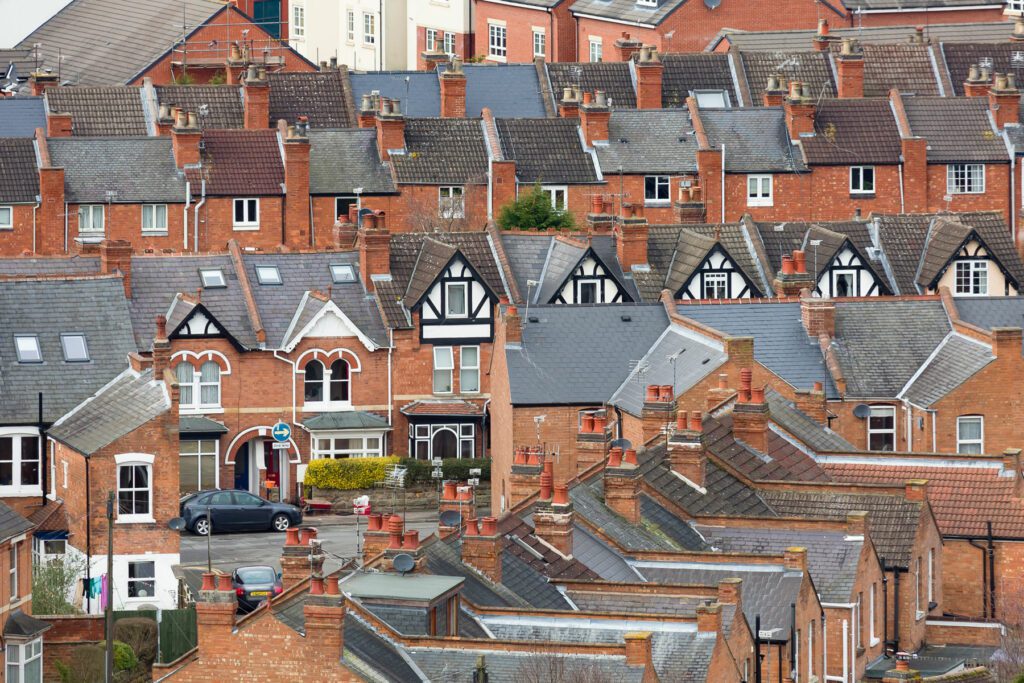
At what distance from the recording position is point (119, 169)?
4715 inches

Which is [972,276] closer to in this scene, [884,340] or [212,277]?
[884,340]

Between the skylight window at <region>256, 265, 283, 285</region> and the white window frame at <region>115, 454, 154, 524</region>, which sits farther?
the skylight window at <region>256, 265, 283, 285</region>

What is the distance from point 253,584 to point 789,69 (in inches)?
2292

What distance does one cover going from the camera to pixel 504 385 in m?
96.3

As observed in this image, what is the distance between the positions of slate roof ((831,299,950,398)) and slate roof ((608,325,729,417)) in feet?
16.1

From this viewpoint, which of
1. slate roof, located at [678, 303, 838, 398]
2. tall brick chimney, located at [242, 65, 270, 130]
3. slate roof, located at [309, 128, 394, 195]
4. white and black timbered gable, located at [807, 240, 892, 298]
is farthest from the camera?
tall brick chimney, located at [242, 65, 270, 130]

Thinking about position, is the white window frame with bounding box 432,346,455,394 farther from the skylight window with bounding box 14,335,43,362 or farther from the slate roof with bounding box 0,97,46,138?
the slate roof with bounding box 0,97,46,138

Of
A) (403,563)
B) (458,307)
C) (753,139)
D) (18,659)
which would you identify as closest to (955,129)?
(753,139)

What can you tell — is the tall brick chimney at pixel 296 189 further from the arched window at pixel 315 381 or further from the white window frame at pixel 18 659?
the white window frame at pixel 18 659

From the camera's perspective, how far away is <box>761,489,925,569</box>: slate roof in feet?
259

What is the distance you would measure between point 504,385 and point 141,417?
12.7 m

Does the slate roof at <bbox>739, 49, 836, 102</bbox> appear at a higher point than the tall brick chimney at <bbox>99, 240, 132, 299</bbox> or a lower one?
higher

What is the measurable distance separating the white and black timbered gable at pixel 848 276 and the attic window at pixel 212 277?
18950mm

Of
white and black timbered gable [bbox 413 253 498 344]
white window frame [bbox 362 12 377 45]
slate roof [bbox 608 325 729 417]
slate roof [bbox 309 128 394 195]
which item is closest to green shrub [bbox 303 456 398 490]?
white and black timbered gable [bbox 413 253 498 344]
